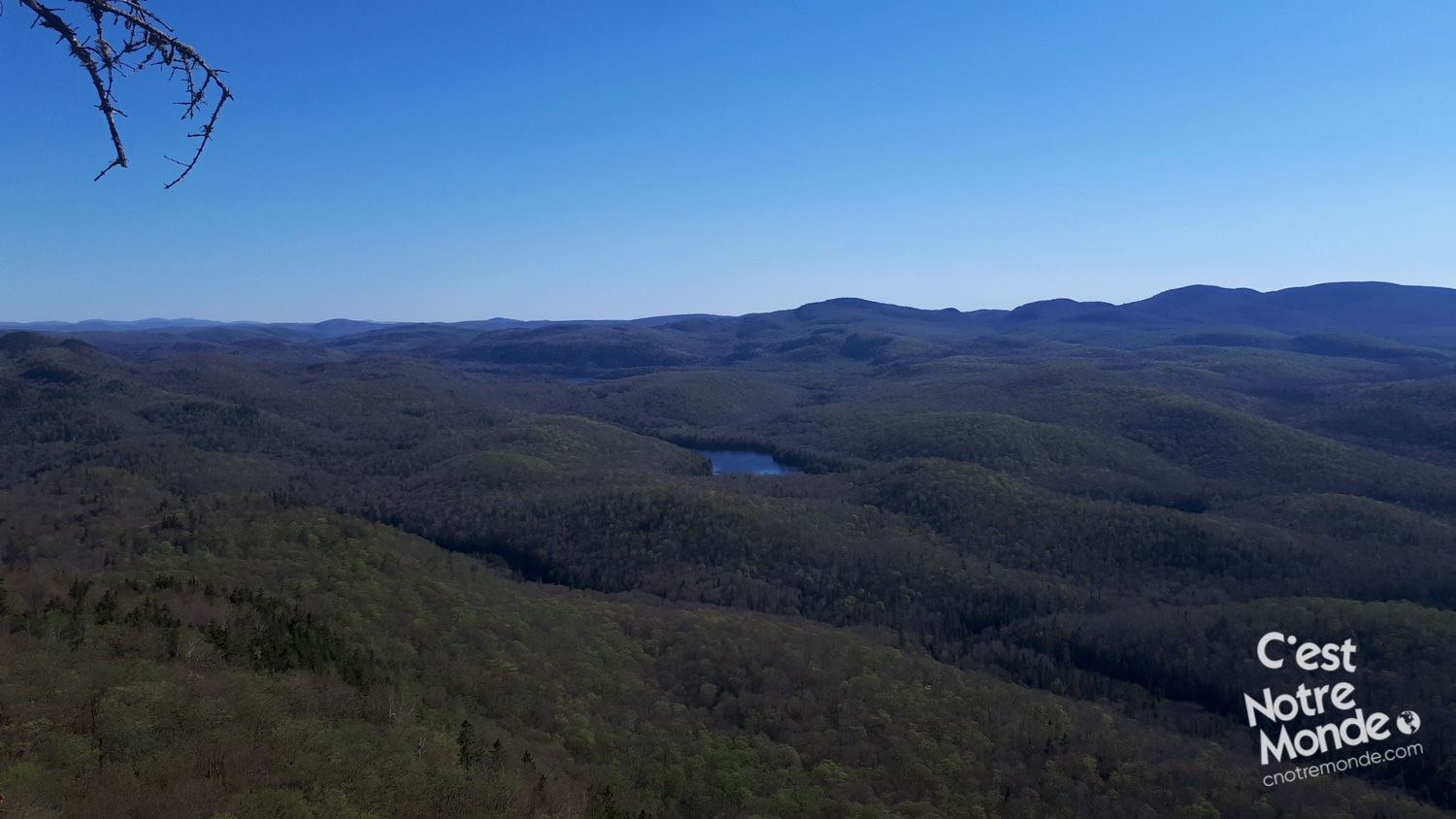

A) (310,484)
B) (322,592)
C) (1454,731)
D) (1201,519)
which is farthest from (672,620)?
(310,484)

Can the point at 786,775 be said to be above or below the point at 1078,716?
above

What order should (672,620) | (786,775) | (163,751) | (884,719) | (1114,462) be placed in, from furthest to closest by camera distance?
(1114,462) → (672,620) → (884,719) → (786,775) → (163,751)

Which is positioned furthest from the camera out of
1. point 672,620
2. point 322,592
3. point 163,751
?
point 672,620

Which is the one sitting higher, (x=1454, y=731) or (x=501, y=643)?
(x=501, y=643)

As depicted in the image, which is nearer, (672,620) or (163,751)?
(163,751)

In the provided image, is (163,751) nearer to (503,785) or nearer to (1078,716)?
(503,785)

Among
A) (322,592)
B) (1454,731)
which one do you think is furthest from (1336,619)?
(322,592)

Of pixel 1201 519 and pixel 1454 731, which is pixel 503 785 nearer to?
pixel 1454 731

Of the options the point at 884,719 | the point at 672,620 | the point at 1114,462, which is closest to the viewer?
the point at 884,719

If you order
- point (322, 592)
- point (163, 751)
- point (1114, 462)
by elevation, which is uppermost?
point (163, 751)
